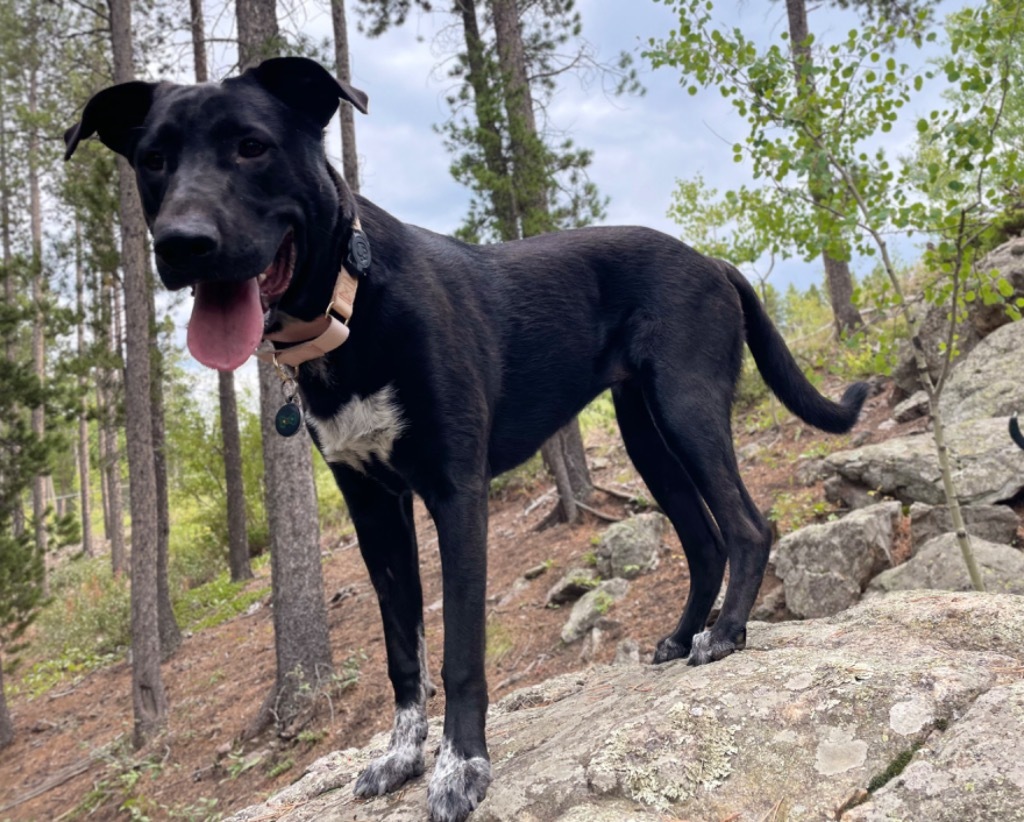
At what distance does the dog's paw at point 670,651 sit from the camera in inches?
121

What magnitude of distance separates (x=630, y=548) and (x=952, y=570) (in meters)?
2.94

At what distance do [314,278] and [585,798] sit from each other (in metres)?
1.55

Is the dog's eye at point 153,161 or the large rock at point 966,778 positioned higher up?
the dog's eye at point 153,161

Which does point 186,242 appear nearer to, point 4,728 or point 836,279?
point 4,728

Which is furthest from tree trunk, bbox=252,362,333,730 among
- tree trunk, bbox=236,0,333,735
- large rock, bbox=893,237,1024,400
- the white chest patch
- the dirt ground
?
large rock, bbox=893,237,1024,400

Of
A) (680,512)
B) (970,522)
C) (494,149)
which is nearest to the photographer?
(680,512)

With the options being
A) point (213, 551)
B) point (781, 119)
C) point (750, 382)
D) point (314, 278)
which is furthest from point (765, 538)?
point (213, 551)

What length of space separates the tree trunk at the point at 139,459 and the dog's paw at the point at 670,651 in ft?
21.9

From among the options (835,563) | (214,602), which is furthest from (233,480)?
(835,563)

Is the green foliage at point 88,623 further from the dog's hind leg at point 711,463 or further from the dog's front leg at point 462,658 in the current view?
the dog's hind leg at point 711,463

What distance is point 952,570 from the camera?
4.33m

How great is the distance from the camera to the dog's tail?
322 cm

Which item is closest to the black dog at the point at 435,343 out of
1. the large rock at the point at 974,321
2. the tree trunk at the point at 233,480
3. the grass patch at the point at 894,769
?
the grass patch at the point at 894,769

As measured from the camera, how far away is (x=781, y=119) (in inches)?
166
